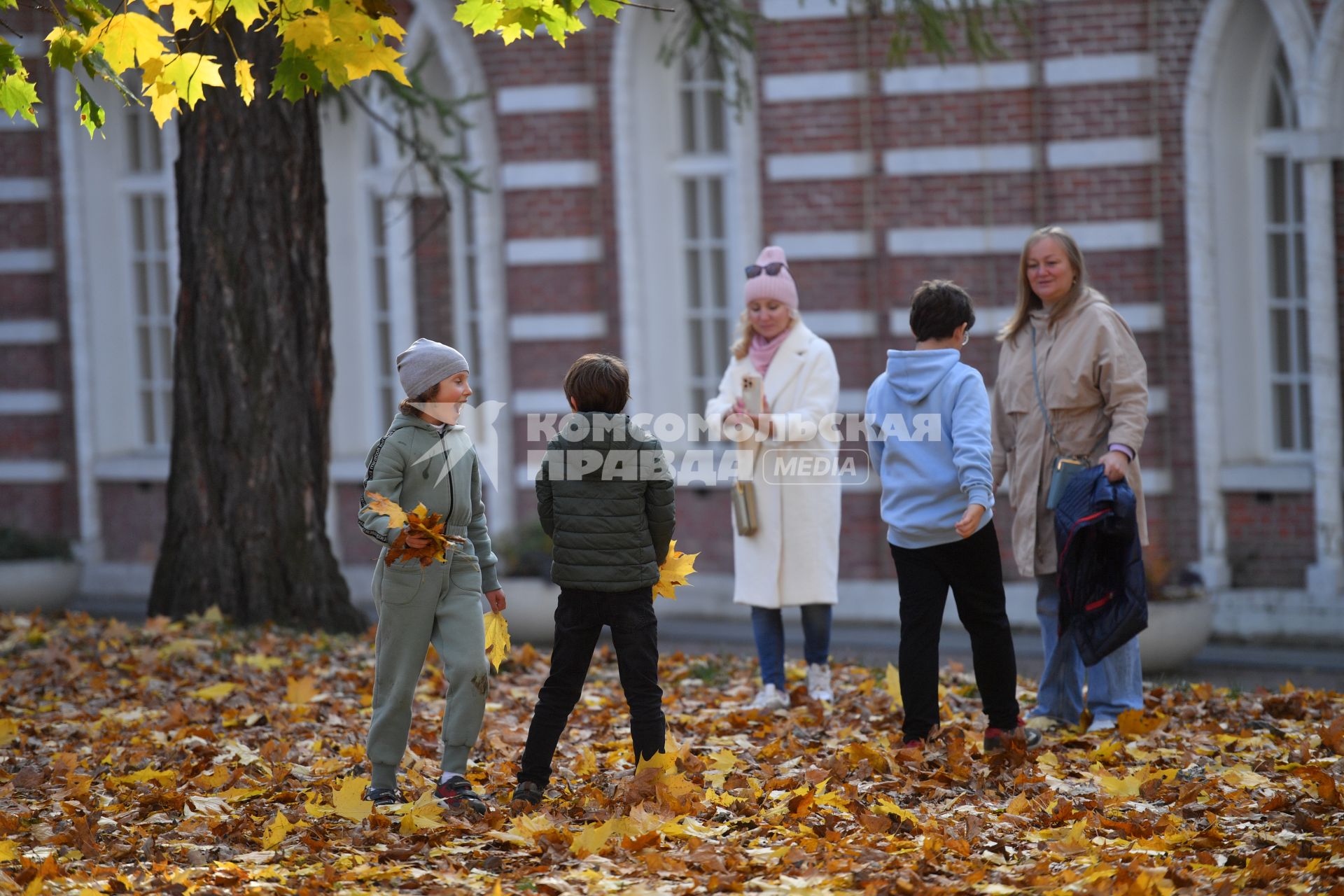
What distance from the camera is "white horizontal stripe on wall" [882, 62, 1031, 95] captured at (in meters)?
11.5

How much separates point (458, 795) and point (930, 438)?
2.13 m

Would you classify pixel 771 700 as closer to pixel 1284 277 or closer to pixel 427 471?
pixel 427 471

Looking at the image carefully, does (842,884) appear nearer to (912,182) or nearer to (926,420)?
(926,420)

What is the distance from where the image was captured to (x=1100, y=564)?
606cm

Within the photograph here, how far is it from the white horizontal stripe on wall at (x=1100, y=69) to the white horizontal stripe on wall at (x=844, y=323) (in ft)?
7.30

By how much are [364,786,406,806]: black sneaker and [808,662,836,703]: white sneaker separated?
2.31 metres

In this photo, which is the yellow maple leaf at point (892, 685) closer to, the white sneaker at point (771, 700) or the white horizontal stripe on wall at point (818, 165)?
the white sneaker at point (771, 700)

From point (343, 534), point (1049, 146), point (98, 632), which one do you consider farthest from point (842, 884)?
point (343, 534)

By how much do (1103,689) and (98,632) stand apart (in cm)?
580

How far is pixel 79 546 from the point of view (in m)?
14.5

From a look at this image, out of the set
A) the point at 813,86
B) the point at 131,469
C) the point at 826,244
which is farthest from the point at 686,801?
the point at 131,469

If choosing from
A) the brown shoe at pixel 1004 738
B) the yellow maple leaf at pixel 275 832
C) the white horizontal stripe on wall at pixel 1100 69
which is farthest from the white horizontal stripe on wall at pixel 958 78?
the yellow maple leaf at pixel 275 832

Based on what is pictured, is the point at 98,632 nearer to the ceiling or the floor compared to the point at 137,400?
nearer to the floor

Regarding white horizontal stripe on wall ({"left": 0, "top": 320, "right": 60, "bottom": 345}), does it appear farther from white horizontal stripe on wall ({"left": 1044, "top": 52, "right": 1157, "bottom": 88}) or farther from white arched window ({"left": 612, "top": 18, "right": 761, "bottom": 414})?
white horizontal stripe on wall ({"left": 1044, "top": 52, "right": 1157, "bottom": 88})
